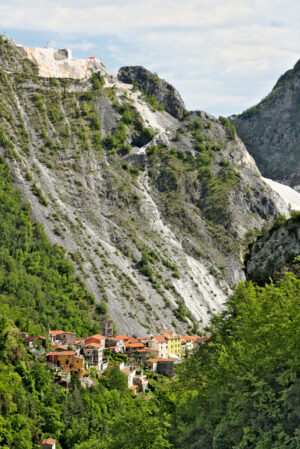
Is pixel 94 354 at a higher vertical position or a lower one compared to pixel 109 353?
higher

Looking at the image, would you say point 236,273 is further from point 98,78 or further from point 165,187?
point 98,78

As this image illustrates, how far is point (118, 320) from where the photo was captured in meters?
101

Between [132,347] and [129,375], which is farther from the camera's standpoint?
[132,347]

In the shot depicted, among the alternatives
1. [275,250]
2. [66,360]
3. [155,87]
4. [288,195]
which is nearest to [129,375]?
[66,360]

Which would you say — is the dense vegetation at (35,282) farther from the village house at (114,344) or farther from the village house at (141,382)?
the village house at (141,382)

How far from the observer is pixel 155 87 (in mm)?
172125

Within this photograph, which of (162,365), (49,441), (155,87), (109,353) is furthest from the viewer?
(155,87)

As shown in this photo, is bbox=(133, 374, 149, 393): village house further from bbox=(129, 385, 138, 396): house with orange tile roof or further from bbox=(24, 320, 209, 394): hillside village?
bbox=(129, 385, 138, 396): house with orange tile roof

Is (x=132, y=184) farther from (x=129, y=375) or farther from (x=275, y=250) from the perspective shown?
(x=275, y=250)

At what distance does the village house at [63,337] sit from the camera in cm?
8788

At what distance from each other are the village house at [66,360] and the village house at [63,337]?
310 inches

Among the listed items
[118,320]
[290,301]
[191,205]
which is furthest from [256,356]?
[191,205]

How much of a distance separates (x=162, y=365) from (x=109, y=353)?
8.54 m

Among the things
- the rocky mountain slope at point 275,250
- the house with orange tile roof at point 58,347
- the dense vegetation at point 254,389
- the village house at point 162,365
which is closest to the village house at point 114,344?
the village house at point 162,365
